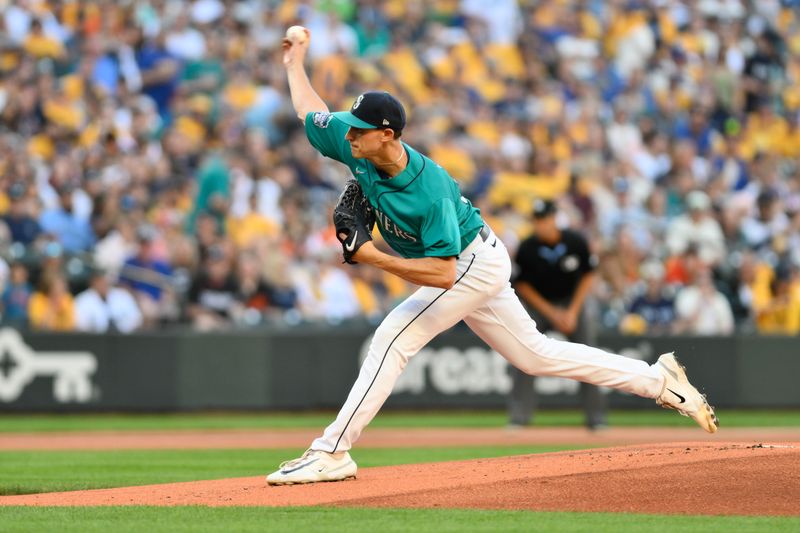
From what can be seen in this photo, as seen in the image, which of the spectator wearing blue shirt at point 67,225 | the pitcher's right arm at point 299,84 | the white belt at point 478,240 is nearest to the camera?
the white belt at point 478,240

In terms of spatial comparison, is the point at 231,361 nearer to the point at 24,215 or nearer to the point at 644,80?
the point at 24,215

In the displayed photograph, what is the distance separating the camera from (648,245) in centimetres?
1853

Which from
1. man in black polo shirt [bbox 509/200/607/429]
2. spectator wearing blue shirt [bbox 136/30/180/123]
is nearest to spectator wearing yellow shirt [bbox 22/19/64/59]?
spectator wearing blue shirt [bbox 136/30/180/123]

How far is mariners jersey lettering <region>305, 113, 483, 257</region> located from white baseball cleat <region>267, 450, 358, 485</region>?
1.16 metres

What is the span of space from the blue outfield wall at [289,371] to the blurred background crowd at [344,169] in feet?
1.06

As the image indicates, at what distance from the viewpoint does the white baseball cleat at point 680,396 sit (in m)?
7.99

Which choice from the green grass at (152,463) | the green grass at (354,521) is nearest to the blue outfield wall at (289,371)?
the green grass at (152,463)

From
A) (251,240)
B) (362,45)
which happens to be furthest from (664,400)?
(362,45)

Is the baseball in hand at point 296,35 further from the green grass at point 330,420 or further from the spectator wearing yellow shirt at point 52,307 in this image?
the spectator wearing yellow shirt at point 52,307

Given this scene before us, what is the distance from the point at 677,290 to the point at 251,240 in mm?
5278

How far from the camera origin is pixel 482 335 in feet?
25.9

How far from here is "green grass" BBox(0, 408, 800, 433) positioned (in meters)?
14.2

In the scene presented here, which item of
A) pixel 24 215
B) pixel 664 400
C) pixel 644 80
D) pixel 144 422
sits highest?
pixel 644 80

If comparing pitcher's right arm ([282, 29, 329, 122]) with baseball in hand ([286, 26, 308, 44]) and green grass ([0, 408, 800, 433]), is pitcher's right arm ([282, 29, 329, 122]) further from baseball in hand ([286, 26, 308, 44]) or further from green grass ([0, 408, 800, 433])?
green grass ([0, 408, 800, 433])
